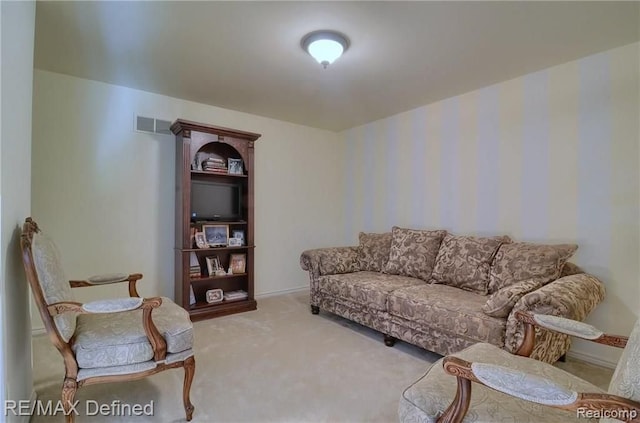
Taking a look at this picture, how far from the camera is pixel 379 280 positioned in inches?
123

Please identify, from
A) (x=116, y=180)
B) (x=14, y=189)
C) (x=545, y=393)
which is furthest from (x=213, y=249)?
(x=545, y=393)

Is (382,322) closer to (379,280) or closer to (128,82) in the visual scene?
(379,280)

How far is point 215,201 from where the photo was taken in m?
3.78

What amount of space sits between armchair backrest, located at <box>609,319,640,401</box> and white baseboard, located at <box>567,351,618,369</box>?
1.88 metres

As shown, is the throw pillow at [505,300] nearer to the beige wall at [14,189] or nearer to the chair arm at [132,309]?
the chair arm at [132,309]

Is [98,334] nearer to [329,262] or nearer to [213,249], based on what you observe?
[213,249]

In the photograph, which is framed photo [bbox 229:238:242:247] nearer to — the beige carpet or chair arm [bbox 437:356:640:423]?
the beige carpet

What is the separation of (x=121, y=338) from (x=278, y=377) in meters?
1.04

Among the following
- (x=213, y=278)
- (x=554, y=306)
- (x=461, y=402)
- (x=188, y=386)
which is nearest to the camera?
(x=461, y=402)

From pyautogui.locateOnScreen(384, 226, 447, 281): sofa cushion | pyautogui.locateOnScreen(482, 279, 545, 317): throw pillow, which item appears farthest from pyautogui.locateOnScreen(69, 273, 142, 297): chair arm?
pyautogui.locateOnScreen(482, 279, 545, 317): throw pillow

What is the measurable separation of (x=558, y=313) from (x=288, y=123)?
372 cm

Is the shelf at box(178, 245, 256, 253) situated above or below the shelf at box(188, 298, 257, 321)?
above

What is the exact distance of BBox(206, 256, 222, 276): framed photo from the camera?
11.9 ft

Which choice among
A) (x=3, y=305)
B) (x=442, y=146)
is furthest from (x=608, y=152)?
(x=3, y=305)
